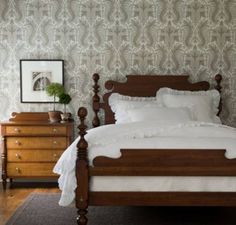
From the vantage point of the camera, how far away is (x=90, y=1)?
5.38m

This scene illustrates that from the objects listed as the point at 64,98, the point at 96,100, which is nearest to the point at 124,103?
the point at 96,100

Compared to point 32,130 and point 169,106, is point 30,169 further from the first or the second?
point 169,106

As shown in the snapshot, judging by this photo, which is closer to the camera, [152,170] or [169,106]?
[152,170]

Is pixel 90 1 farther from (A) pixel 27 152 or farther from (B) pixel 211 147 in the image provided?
(B) pixel 211 147

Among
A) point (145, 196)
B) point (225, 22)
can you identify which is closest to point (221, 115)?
point (225, 22)

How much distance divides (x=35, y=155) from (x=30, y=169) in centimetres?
17

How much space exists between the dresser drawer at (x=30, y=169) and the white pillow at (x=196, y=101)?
1.55 m

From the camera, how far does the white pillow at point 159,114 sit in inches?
180

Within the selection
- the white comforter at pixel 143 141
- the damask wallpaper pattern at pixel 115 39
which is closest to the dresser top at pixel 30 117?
the damask wallpaper pattern at pixel 115 39

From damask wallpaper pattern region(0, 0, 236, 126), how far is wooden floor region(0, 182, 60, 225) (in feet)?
3.03

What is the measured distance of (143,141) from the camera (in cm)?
349

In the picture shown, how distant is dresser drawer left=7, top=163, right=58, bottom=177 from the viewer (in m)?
5.05

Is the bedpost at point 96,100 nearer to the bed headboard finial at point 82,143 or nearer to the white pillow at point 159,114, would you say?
the white pillow at point 159,114

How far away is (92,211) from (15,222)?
0.75 metres
